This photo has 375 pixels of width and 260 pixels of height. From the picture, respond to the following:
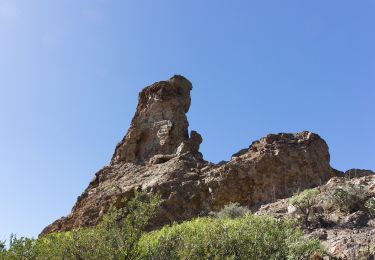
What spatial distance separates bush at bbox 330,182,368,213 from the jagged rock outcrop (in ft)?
20.4

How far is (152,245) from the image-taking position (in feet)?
65.9

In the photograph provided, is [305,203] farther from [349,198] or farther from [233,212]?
[233,212]

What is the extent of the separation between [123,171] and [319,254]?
2714cm

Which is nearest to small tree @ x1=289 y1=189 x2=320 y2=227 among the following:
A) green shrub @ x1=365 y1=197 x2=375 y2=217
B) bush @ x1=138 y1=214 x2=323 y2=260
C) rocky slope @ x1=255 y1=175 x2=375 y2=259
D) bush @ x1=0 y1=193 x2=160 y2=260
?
rocky slope @ x1=255 y1=175 x2=375 y2=259

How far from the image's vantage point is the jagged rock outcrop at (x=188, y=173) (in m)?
36.4

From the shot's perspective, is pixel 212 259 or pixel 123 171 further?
pixel 123 171

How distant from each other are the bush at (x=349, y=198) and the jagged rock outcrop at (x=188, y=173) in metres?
6.23

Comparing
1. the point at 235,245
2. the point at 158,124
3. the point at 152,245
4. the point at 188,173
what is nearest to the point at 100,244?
the point at 152,245

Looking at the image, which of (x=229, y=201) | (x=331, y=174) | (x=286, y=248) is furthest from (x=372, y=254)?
(x=331, y=174)

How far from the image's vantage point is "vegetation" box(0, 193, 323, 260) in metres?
17.5

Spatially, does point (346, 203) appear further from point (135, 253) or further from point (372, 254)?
point (135, 253)

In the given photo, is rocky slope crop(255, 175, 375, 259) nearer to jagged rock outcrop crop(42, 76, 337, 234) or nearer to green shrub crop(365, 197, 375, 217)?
green shrub crop(365, 197, 375, 217)

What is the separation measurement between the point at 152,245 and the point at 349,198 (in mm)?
13139

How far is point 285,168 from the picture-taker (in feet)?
122
